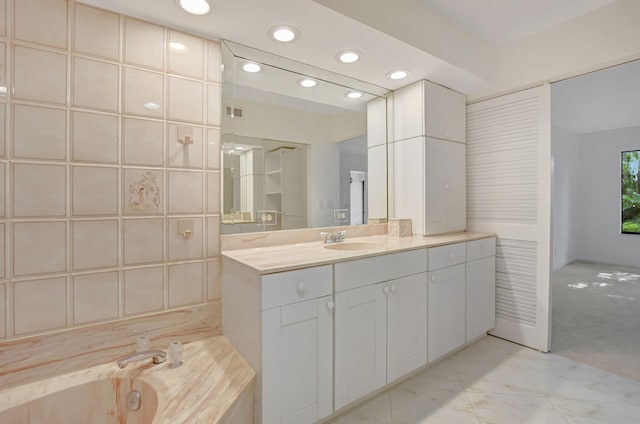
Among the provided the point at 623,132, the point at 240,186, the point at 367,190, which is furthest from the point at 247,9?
the point at 623,132

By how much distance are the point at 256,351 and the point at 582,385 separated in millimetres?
2031

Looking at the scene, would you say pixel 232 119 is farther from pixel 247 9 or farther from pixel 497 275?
pixel 497 275

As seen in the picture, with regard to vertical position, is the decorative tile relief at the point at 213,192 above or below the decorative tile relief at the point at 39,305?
above

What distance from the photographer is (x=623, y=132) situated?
5242mm

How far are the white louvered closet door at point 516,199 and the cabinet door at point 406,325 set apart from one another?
1043 mm

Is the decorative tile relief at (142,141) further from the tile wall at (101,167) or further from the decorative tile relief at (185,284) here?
the decorative tile relief at (185,284)

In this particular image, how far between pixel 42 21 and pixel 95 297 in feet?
3.93

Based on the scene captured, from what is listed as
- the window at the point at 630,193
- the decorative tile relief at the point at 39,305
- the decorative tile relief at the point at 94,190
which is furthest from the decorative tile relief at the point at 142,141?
the window at the point at 630,193

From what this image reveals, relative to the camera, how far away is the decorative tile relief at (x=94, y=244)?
1311 millimetres

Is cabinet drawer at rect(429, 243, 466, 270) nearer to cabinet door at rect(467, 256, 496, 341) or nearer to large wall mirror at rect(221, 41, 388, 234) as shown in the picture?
cabinet door at rect(467, 256, 496, 341)

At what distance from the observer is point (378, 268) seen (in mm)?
1616

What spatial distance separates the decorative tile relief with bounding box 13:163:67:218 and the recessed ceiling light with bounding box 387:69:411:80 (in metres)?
2.02

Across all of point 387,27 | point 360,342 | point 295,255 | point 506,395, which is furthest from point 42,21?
point 506,395

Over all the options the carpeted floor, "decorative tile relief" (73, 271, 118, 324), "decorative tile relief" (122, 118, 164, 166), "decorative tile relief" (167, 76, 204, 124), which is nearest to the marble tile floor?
the carpeted floor
